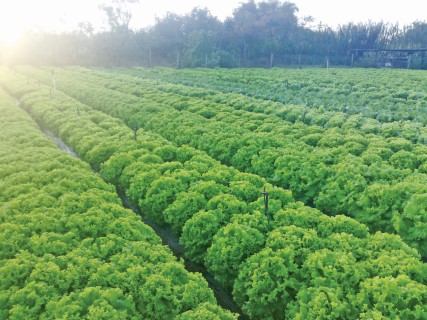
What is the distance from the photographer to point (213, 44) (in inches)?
3100

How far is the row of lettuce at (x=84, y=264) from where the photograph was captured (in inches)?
246

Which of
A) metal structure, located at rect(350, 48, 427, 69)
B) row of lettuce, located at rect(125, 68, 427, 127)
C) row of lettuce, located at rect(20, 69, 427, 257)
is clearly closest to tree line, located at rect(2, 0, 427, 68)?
metal structure, located at rect(350, 48, 427, 69)

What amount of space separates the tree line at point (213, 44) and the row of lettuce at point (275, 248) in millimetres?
64296

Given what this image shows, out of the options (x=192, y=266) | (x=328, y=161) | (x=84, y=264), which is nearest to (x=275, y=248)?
(x=192, y=266)

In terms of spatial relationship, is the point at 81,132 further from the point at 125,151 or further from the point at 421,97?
the point at 421,97

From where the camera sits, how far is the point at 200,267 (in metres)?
9.81

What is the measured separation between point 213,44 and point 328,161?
7080cm

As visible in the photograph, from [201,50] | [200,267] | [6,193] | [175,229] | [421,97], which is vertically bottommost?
[200,267]

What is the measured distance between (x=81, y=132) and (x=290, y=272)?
1341cm

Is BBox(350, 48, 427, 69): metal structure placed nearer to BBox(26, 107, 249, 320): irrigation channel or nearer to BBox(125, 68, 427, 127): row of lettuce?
BBox(125, 68, 427, 127): row of lettuce

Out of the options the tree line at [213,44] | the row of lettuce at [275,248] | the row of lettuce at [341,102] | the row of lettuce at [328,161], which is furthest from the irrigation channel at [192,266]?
the tree line at [213,44]

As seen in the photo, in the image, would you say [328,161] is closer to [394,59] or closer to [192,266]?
[192,266]

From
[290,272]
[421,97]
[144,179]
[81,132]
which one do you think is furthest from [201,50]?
[290,272]

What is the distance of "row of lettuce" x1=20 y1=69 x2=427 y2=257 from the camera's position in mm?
9594
